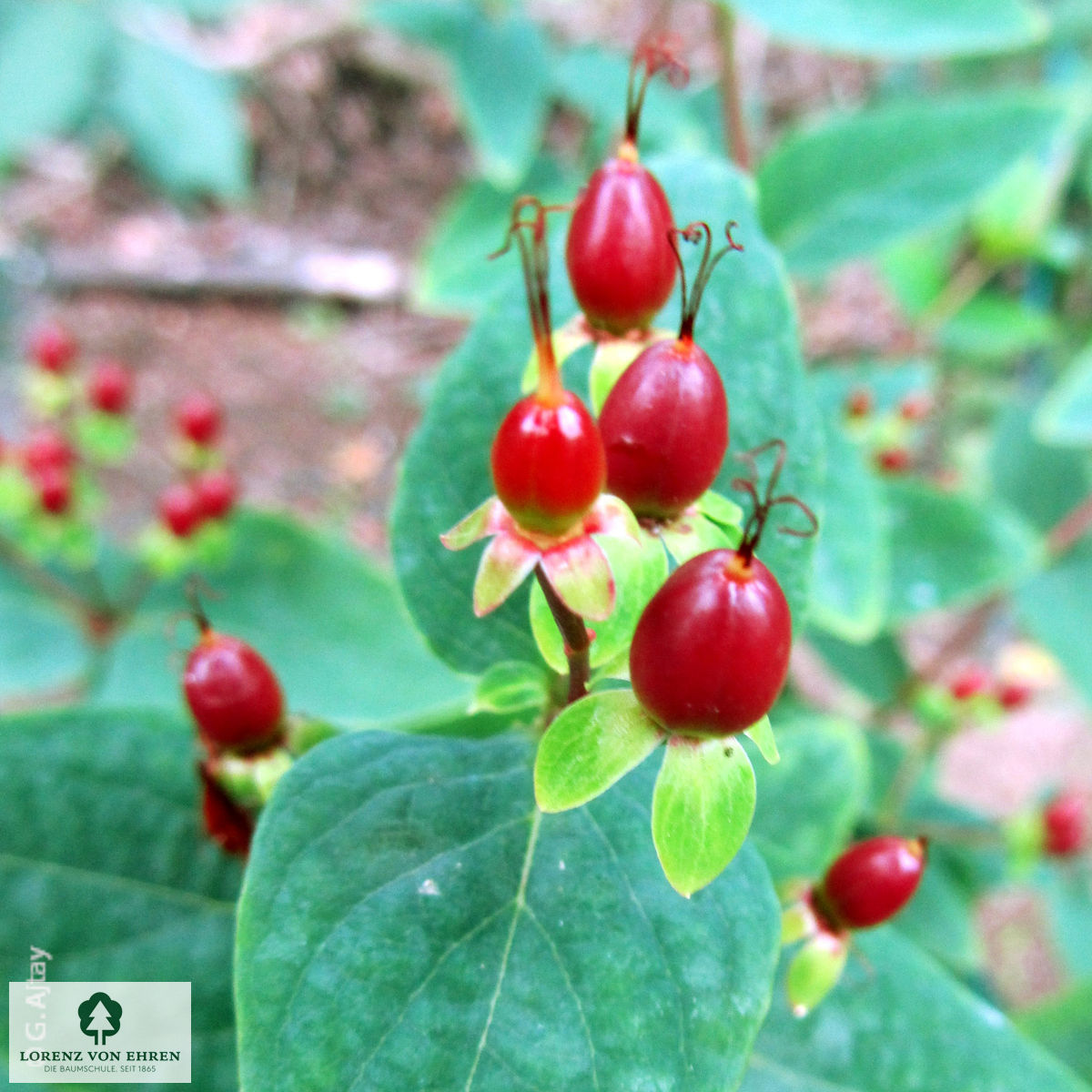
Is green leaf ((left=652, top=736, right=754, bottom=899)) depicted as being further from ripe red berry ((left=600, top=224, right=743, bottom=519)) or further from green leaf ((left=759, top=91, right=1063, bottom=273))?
green leaf ((left=759, top=91, right=1063, bottom=273))

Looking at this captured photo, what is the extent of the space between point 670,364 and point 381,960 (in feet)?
0.73

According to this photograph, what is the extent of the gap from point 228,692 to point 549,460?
19cm

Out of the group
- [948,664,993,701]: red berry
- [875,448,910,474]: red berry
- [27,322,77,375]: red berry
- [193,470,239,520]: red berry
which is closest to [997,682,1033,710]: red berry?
[948,664,993,701]: red berry

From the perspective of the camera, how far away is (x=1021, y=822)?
0.90 m

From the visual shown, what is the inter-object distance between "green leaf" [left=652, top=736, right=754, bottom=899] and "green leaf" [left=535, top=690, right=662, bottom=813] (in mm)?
13

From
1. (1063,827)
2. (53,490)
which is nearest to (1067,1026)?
(1063,827)

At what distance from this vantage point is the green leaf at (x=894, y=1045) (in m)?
0.44

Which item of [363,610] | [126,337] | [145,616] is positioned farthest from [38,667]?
[126,337]

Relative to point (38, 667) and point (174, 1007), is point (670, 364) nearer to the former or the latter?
point (174, 1007)

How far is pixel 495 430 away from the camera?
16.7 inches

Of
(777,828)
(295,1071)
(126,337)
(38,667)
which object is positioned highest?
(126,337)

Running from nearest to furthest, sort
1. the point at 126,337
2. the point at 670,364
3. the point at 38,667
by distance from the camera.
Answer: the point at 670,364 → the point at 38,667 → the point at 126,337

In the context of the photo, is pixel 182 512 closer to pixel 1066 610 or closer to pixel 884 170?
pixel 884 170

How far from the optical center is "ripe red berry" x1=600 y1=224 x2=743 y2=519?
0.30 m
